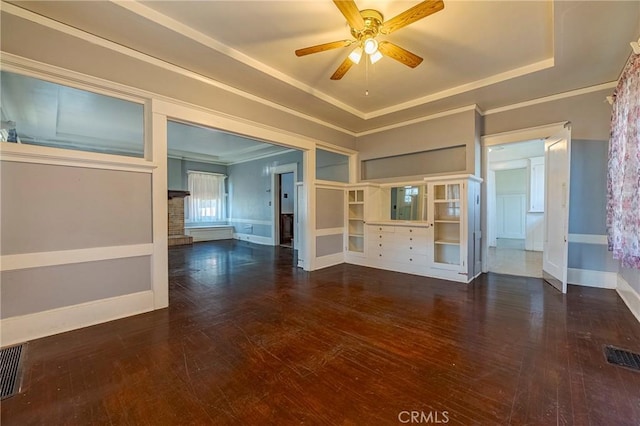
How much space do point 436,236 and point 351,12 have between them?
→ 11.9 feet

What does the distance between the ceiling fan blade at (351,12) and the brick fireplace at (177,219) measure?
7.64 m

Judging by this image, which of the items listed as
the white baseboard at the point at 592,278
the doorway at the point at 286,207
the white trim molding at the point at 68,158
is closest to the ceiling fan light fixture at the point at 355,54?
the white trim molding at the point at 68,158

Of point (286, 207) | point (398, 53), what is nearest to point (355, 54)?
point (398, 53)

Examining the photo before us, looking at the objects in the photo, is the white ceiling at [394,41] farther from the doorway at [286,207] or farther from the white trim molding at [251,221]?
the white trim molding at [251,221]

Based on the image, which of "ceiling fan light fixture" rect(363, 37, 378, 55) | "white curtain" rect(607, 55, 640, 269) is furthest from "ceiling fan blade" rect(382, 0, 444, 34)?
"white curtain" rect(607, 55, 640, 269)

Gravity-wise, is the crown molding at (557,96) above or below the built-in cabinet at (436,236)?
above

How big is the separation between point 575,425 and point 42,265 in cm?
409

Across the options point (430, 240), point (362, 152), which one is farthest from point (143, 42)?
point (430, 240)

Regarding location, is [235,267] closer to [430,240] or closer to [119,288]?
[119,288]

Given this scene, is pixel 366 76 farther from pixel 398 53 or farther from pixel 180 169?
pixel 180 169

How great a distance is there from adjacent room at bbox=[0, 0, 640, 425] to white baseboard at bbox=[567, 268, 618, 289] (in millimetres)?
25

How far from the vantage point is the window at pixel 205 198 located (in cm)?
920

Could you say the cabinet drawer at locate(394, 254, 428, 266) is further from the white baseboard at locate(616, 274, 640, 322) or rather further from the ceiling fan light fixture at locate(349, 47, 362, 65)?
the ceiling fan light fixture at locate(349, 47, 362, 65)

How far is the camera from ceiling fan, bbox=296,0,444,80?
1988 millimetres
